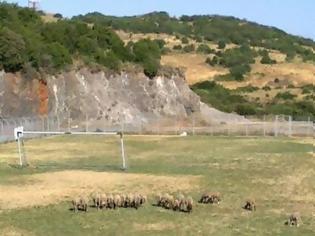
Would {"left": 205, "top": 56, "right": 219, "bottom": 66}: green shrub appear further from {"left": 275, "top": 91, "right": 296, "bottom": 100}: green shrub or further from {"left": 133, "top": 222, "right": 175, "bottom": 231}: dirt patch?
{"left": 133, "top": 222, "right": 175, "bottom": 231}: dirt patch

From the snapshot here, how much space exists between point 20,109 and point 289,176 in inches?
1487

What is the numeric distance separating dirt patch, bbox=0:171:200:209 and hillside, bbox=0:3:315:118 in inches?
1471

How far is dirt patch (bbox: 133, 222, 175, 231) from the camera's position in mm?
20375

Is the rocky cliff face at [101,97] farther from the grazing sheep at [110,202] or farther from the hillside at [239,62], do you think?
the grazing sheep at [110,202]

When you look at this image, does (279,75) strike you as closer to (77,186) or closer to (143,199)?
(77,186)

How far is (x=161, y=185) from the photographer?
93.2ft

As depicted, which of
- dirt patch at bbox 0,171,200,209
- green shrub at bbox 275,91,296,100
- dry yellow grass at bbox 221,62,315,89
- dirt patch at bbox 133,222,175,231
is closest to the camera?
dirt patch at bbox 133,222,175,231

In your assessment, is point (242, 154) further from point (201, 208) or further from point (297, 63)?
point (297, 63)

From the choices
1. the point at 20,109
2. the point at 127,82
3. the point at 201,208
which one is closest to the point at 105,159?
the point at 201,208

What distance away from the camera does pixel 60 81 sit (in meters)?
72.2

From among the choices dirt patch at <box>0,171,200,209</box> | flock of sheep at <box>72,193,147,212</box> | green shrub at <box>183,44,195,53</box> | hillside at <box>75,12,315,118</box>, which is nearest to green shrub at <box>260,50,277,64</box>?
hillside at <box>75,12,315,118</box>

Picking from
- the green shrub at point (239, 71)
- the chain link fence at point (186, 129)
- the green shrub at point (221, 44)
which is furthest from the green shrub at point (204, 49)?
the chain link fence at point (186, 129)

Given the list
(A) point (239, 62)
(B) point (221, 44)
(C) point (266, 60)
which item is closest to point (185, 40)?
(B) point (221, 44)

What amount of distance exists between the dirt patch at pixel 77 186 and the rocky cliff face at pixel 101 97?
1363 inches
